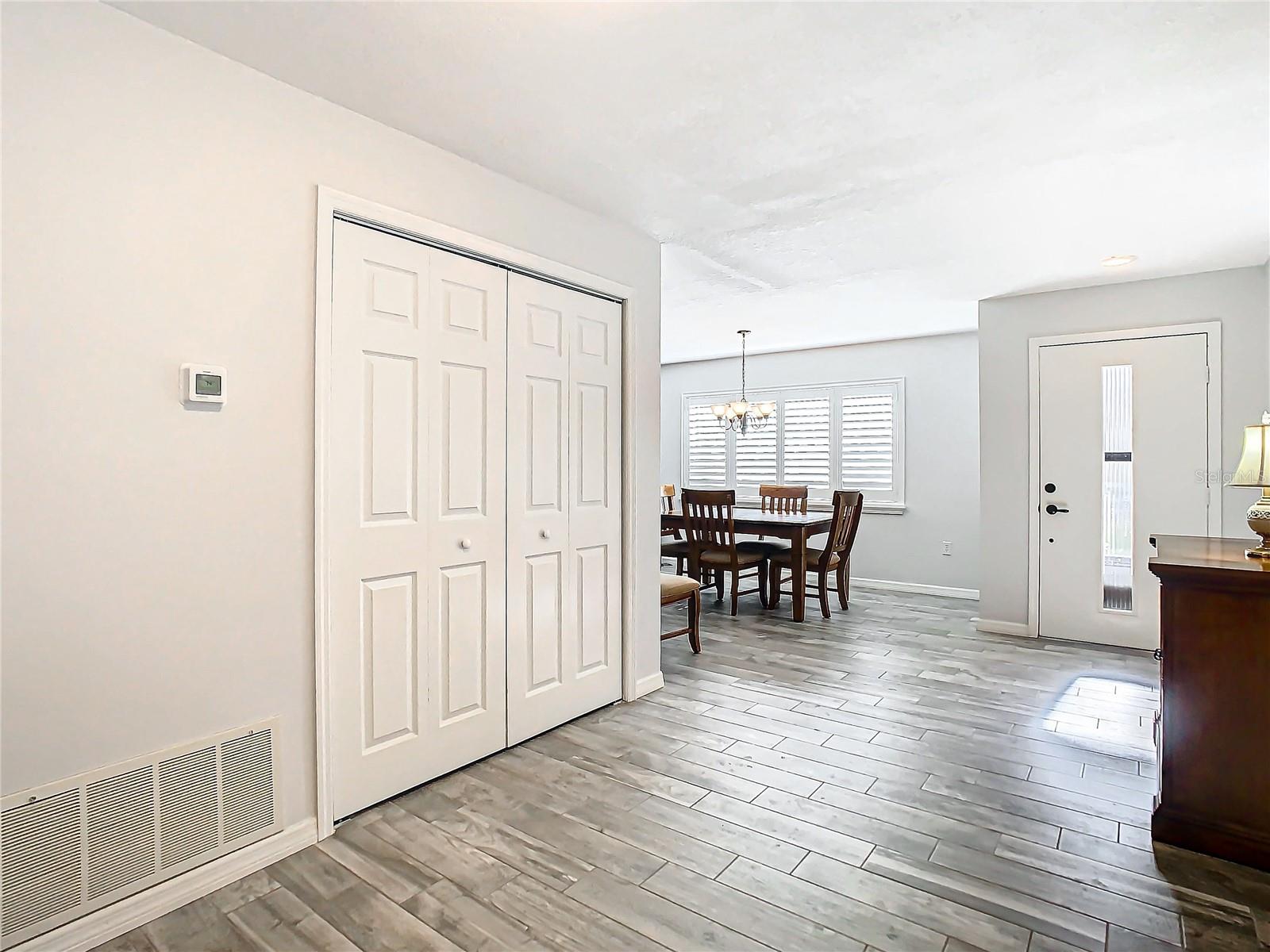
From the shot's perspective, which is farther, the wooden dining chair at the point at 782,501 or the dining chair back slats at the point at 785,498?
the dining chair back slats at the point at 785,498

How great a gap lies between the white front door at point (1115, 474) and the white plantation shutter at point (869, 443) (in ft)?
6.38

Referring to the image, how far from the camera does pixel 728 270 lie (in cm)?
438

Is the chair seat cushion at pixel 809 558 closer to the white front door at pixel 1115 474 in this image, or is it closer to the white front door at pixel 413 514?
the white front door at pixel 1115 474

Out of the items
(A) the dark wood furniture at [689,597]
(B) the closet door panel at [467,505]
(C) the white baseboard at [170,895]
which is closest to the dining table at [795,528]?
(A) the dark wood furniture at [689,597]

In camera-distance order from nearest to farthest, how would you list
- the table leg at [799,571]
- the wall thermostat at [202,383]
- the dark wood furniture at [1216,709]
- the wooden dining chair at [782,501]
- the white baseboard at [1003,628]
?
the wall thermostat at [202,383]
the dark wood furniture at [1216,709]
the white baseboard at [1003,628]
the table leg at [799,571]
the wooden dining chair at [782,501]

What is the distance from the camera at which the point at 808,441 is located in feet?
24.0

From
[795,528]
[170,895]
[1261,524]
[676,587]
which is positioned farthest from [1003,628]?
[170,895]

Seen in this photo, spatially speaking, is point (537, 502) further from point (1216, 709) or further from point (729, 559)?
point (729, 559)

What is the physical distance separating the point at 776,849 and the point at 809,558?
12.1 ft

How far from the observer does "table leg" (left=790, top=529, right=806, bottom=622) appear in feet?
17.9

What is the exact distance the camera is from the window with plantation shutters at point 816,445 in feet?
22.5

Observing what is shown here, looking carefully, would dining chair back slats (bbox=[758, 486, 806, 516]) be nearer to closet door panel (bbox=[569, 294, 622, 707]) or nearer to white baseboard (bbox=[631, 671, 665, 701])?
white baseboard (bbox=[631, 671, 665, 701])

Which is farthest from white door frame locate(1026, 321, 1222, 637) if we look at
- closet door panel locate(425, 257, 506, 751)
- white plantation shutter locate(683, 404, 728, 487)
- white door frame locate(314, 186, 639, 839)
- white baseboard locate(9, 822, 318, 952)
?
white baseboard locate(9, 822, 318, 952)

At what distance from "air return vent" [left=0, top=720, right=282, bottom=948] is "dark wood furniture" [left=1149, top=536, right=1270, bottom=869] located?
2890mm
